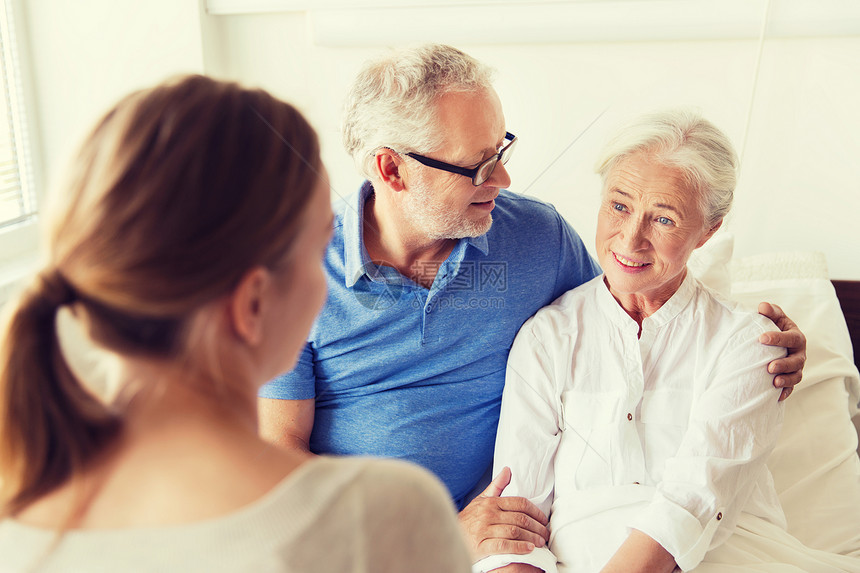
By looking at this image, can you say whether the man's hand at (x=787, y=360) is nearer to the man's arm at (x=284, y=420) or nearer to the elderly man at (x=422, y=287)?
the elderly man at (x=422, y=287)

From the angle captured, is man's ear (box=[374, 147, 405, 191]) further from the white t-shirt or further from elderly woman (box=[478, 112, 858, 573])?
the white t-shirt

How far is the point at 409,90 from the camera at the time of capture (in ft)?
4.48

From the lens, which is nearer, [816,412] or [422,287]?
[422,287]

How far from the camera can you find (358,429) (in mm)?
1442

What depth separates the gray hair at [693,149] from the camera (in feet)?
4.28

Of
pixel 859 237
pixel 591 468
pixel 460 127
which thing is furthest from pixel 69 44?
pixel 859 237

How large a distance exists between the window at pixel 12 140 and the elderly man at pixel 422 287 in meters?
0.96

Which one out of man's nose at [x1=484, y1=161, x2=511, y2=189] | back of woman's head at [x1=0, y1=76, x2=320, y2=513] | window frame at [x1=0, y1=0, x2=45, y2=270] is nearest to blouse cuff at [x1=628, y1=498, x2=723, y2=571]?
man's nose at [x1=484, y1=161, x2=511, y2=189]

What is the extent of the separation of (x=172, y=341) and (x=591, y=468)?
0.95 m

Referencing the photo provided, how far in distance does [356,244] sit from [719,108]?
106 cm

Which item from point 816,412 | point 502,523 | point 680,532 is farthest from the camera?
Result: point 816,412

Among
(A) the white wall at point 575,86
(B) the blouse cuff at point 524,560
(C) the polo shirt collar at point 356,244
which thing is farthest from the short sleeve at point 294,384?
(A) the white wall at point 575,86

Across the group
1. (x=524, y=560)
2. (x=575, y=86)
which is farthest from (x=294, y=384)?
(x=575, y=86)

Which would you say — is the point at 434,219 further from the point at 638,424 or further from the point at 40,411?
the point at 40,411
